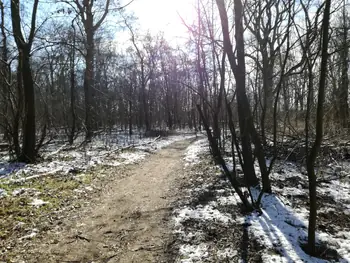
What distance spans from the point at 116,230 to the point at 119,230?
0.18ft

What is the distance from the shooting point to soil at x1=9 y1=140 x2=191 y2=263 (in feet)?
13.9

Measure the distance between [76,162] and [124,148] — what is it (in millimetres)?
4335

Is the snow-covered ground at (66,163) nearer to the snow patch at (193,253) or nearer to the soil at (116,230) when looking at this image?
the soil at (116,230)

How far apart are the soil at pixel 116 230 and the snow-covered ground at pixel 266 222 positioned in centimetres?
40

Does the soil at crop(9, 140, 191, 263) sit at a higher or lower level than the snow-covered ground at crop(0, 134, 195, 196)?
lower

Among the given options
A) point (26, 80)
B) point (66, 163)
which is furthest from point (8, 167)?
point (26, 80)

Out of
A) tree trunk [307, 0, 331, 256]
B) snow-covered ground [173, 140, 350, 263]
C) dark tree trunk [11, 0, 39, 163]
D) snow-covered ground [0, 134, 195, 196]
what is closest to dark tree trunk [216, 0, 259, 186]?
snow-covered ground [173, 140, 350, 263]

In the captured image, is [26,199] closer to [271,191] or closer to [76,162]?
[76,162]

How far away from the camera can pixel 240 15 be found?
20.3 feet

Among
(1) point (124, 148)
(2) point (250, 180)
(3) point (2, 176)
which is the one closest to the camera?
(2) point (250, 180)

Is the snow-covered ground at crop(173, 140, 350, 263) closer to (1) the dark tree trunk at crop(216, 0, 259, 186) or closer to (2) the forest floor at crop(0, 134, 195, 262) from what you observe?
(2) the forest floor at crop(0, 134, 195, 262)

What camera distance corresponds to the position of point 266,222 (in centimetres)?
523

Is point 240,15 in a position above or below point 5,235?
above

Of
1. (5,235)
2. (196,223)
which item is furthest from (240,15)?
(5,235)
